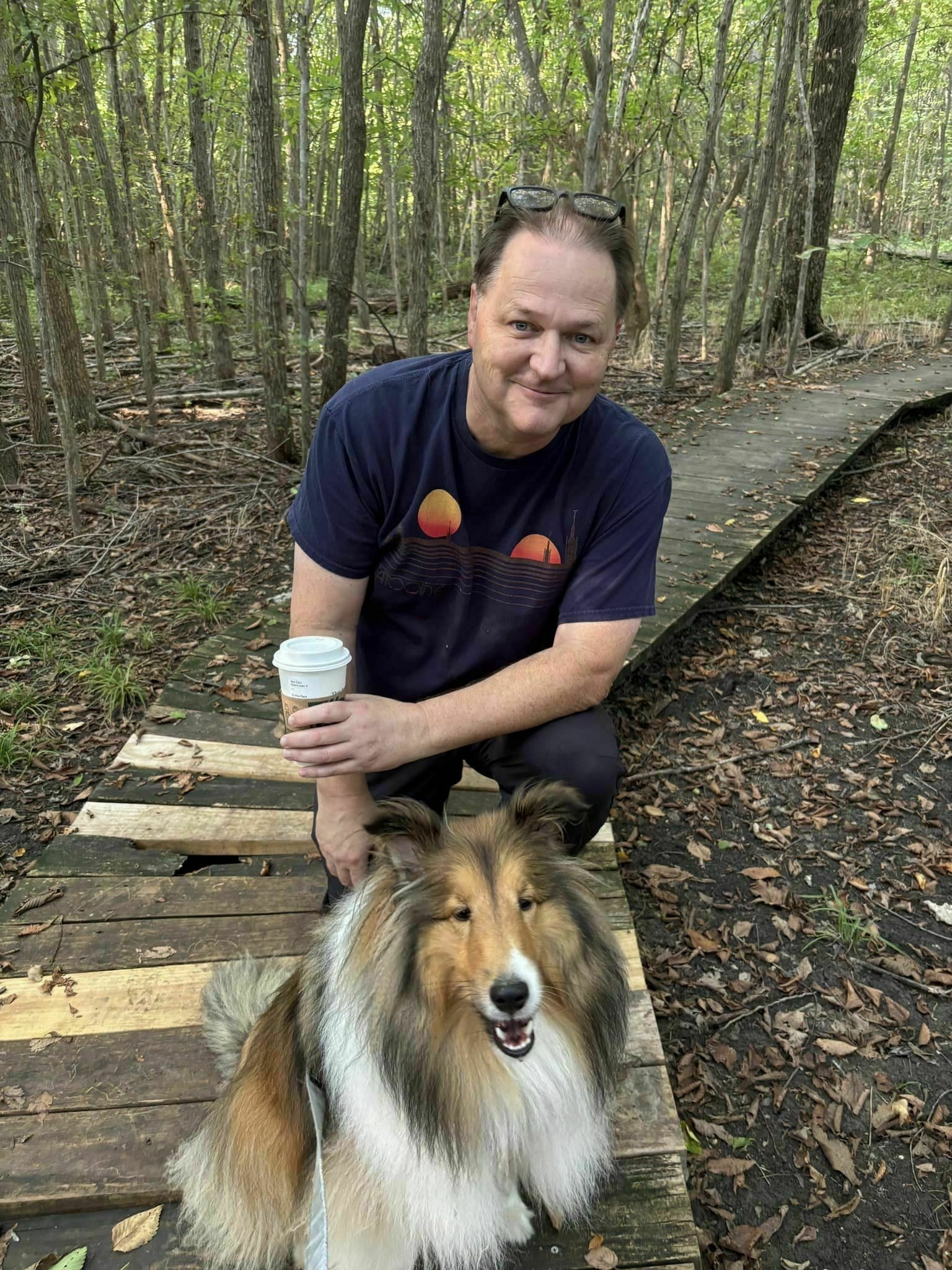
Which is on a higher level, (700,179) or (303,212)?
(700,179)

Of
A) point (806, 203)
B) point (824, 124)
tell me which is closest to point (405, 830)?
point (806, 203)

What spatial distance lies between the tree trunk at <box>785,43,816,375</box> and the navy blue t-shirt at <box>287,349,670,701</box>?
26.9 ft

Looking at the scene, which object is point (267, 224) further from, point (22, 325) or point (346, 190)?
point (22, 325)

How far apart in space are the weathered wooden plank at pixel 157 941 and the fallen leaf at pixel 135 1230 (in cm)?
72

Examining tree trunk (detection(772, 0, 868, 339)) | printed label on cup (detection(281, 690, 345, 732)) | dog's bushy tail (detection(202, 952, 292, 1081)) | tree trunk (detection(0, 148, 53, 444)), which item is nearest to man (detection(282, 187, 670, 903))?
printed label on cup (detection(281, 690, 345, 732))

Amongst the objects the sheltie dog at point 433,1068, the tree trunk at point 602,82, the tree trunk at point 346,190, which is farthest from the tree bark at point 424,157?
the sheltie dog at point 433,1068

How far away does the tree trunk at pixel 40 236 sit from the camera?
16.6ft

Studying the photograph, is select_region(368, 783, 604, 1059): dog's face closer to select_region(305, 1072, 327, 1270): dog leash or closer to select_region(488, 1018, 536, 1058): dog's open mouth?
select_region(488, 1018, 536, 1058): dog's open mouth

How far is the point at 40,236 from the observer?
5.46 m

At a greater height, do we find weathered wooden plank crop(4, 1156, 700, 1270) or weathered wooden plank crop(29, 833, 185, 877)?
weathered wooden plank crop(29, 833, 185, 877)

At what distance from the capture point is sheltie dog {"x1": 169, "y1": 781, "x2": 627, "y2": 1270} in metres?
1.54

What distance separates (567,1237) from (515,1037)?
29.6 inches

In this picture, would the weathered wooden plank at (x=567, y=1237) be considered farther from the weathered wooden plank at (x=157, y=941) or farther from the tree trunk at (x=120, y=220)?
the tree trunk at (x=120, y=220)

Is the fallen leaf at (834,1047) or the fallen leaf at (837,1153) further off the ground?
the fallen leaf at (834,1047)
